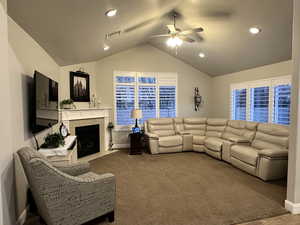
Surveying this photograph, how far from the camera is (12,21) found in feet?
7.26

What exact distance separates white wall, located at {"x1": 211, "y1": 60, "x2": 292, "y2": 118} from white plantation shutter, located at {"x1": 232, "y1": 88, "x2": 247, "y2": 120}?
9.8 inches

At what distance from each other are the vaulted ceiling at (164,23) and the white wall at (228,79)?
0.18 metres

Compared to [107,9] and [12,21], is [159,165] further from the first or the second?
[12,21]

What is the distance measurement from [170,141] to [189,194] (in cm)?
253

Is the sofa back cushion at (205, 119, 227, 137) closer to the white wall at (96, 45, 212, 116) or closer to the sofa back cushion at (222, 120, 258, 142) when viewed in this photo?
the sofa back cushion at (222, 120, 258, 142)

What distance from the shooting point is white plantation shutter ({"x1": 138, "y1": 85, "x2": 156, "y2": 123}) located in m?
6.20

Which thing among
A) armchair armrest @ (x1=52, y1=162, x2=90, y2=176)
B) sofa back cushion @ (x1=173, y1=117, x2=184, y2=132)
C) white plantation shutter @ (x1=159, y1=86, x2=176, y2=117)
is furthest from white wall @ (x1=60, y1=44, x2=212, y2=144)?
armchair armrest @ (x1=52, y1=162, x2=90, y2=176)

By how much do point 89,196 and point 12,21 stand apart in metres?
2.22

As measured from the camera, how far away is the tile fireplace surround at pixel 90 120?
4.42m

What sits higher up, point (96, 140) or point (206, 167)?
point (96, 140)

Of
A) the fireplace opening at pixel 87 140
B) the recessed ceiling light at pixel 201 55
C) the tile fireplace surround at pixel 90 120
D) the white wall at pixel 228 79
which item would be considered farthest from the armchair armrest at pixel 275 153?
the fireplace opening at pixel 87 140

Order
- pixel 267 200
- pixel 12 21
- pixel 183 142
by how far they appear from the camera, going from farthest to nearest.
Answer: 1. pixel 183 142
2. pixel 267 200
3. pixel 12 21

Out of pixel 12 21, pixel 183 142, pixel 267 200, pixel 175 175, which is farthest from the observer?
pixel 183 142

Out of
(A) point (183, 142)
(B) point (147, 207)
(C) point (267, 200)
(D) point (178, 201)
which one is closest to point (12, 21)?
(B) point (147, 207)
